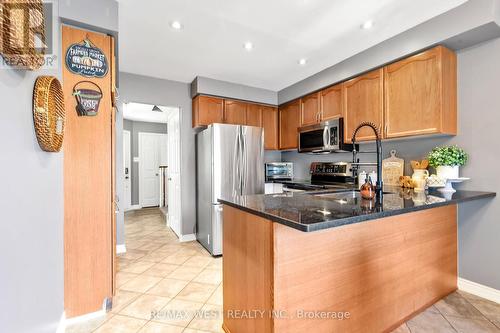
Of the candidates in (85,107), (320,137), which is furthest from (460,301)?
(85,107)

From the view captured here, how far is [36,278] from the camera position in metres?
1.24

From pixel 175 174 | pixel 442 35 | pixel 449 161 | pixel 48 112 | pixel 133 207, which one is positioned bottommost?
pixel 133 207

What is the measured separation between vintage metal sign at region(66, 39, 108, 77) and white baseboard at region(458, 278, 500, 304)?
12.2ft

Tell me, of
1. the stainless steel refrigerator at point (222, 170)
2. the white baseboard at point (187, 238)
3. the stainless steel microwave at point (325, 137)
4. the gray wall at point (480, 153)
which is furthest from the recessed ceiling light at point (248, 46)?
the white baseboard at point (187, 238)

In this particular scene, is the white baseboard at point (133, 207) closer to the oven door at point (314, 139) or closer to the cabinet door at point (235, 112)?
the cabinet door at point (235, 112)

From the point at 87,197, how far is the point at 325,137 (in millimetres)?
2796

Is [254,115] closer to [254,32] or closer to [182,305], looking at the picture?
[254,32]

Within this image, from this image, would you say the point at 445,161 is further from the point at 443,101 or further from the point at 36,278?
the point at 36,278

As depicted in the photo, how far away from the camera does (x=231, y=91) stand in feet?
12.5

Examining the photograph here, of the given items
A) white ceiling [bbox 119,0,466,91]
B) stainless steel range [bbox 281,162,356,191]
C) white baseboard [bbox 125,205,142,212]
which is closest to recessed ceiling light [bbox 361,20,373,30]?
white ceiling [bbox 119,0,466,91]

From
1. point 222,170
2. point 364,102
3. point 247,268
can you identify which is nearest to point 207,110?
point 222,170

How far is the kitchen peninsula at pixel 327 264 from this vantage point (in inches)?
46.6

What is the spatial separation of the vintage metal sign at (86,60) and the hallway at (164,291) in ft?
6.35

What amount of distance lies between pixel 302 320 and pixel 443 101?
224 cm
